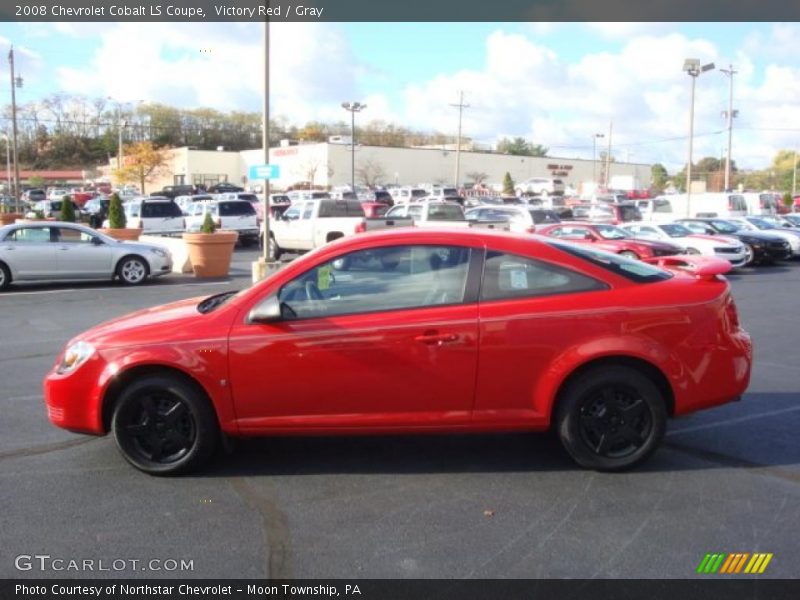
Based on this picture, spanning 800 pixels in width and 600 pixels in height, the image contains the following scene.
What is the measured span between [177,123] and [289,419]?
127m

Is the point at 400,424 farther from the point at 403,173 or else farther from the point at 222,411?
the point at 403,173

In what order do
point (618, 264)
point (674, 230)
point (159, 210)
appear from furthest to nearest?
point (159, 210), point (674, 230), point (618, 264)

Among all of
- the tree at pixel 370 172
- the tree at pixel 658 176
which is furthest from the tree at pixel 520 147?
the tree at pixel 370 172

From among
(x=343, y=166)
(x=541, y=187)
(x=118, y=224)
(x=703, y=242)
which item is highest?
(x=343, y=166)

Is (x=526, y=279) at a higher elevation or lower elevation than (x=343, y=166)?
lower

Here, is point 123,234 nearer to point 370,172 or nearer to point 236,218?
point 236,218

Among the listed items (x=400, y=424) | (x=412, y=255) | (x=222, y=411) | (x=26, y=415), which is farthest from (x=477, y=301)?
(x=26, y=415)

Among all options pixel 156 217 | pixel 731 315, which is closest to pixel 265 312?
pixel 731 315

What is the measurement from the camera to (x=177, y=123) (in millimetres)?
123312

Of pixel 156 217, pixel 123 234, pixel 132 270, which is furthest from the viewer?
pixel 156 217

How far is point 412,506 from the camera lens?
442 centimetres

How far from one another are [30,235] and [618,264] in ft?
47.4

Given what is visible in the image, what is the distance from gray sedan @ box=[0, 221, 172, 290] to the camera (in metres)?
15.8

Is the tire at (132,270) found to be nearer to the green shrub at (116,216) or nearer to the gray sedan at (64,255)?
the gray sedan at (64,255)
